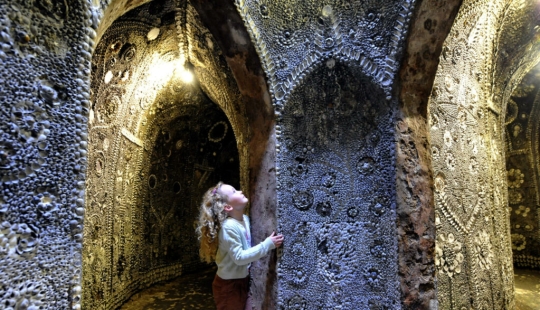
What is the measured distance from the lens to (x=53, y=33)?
1316 mm

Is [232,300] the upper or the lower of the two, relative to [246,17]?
lower

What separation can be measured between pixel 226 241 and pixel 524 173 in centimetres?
557

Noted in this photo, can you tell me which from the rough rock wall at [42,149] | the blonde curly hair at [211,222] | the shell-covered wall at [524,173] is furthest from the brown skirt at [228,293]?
the shell-covered wall at [524,173]

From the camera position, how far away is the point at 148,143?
167 inches

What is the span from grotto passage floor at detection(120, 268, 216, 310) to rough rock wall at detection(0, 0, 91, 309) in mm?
2671

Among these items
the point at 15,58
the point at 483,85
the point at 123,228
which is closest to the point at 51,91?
the point at 15,58

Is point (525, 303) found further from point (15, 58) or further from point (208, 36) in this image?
point (15, 58)

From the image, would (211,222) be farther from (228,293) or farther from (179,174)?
(179,174)

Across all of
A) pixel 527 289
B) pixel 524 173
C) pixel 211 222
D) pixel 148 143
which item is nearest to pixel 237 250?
pixel 211 222

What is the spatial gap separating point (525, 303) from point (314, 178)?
2.96 m

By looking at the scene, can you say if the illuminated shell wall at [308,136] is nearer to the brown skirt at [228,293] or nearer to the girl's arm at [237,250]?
the brown skirt at [228,293]

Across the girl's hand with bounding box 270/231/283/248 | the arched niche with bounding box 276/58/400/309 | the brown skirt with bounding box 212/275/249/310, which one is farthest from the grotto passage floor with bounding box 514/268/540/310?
the brown skirt with bounding box 212/275/249/310

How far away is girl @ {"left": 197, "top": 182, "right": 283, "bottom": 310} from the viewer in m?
2.13

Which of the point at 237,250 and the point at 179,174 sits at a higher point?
the point at 179,174
